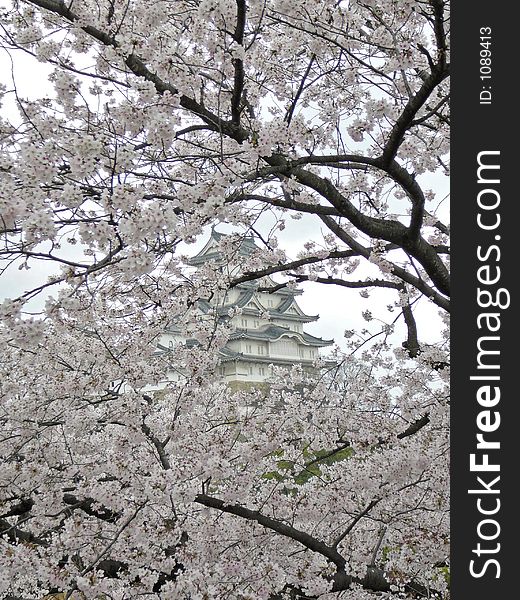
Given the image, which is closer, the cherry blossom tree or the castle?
the cherry blossom tree

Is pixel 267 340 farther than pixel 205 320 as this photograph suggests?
Yes

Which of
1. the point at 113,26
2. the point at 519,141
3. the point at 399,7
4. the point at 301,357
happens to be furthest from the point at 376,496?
the point at 301,357

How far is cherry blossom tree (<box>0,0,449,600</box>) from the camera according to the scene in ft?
9.74

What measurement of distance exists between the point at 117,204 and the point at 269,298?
85.3 ft

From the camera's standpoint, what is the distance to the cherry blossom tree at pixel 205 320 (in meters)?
2.97

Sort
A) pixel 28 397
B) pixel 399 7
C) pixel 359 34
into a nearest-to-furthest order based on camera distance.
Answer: pixel 399 7, pixel 359 34, pixel 28 397

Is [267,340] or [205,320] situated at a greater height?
[267,340]

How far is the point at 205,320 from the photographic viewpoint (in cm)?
521

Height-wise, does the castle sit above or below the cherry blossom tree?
above

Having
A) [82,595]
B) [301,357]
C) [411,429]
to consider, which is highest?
[301,357]

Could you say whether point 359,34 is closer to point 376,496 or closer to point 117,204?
point 117,204

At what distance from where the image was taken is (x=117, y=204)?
2648 millimetres

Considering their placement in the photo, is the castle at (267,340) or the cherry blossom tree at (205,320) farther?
the castle at (267,340)

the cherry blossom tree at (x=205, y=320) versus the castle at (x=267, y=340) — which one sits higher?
the castle at (x=267, y=340)
